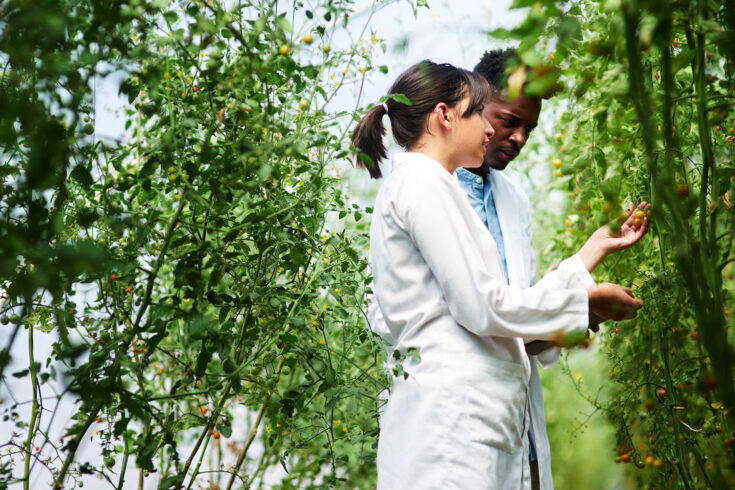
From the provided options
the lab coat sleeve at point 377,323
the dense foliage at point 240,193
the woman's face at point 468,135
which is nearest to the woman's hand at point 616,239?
the dense foliage at point 240,193

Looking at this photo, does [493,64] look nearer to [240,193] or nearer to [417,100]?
[417,100]

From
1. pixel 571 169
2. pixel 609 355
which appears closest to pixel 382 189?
pixel 571 169

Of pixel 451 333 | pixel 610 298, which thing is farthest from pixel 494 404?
pixel 610 298

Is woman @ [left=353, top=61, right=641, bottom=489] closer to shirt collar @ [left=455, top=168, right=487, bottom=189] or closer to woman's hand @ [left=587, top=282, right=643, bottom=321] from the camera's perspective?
woman's hand @ [left=587, top=282, right=643, bottom=321]

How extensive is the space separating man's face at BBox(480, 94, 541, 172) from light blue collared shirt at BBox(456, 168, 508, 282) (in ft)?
0.13

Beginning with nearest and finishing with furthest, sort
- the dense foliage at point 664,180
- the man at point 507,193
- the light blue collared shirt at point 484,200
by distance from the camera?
the dense foliage at point 664,180, the man at point 507,193, the light blue collared shirt at point 484,200

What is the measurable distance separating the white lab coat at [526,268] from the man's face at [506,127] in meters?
0.05

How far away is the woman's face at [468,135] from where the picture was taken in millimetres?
1509

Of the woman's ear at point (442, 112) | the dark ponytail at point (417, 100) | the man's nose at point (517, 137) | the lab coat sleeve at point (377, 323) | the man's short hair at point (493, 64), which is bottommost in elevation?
the lab coat sleeve at point (377, 323)

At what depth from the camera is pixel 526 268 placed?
1786 millimetres

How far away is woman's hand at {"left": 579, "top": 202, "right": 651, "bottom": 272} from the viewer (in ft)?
5.00

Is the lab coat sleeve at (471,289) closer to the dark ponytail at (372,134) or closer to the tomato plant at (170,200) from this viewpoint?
the tomato plant at (170,200)

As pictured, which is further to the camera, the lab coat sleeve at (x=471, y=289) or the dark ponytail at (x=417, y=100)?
the dark ponytail at (x=417, y=100)

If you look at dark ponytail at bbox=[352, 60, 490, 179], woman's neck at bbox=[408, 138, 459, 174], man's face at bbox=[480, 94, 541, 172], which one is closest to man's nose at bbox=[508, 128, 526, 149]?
man's face at bbox=[480, 94, 541, 172]
